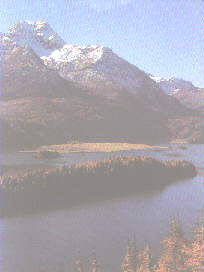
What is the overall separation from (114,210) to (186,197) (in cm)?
1393

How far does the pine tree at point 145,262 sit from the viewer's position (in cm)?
2853

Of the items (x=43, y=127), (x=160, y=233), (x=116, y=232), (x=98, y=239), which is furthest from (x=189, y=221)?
(x=43, y=127)

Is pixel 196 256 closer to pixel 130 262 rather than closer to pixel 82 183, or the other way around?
pixel 130 262

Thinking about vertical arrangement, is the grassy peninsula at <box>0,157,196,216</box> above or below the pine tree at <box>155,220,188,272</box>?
above

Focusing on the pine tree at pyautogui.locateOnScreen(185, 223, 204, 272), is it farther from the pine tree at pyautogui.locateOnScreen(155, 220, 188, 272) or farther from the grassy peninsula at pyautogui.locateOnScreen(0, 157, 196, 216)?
the grassy peninsula at pyautogui.locateOnScreen(0, 157, 196, 216)

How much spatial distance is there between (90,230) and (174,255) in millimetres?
12290

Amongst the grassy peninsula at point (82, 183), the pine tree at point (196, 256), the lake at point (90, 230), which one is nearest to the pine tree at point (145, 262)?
the lake at point (90, 230)

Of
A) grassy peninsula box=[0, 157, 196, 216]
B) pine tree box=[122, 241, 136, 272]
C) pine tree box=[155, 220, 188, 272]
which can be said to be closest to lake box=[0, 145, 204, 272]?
pine tree box=[122, 241, 136, 272]

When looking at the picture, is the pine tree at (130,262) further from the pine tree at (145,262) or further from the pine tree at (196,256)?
the pine tree at (196,256)

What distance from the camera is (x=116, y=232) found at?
39.6 meters

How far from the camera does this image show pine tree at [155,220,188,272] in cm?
2875

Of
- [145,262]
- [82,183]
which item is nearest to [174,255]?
[145,262]

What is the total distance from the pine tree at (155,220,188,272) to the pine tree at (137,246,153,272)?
75 cm

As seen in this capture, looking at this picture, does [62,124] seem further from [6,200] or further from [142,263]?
[142,263]
